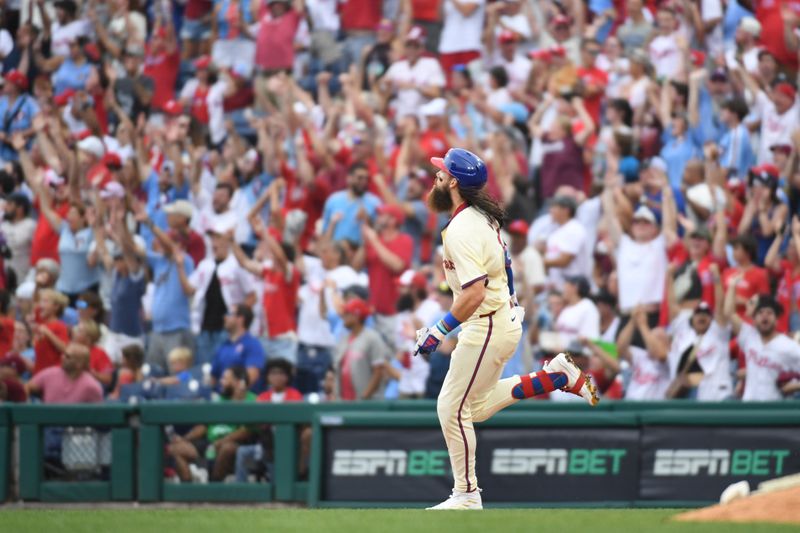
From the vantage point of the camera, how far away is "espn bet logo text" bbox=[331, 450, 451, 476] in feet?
38.7

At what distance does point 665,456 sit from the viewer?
452 inches

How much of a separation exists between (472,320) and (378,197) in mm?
6824

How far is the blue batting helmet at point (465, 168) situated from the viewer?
859 centimetres

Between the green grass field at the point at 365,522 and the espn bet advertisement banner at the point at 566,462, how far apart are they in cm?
263

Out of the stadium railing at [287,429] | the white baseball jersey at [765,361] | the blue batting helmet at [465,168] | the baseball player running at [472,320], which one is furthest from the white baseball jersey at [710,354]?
the blue batting helmet at [465,168]

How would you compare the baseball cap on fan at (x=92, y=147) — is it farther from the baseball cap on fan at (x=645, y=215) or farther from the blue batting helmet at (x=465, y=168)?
the blue batting helmet at (x=465, y=168)

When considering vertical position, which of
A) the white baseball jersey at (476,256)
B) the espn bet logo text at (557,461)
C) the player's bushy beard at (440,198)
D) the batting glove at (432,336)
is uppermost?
the player's bushy beard at (440,198)

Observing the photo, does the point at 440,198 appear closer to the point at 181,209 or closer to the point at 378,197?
the point at 378,197

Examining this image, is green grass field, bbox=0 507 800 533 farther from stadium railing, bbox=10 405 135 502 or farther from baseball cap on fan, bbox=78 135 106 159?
baseball cap on fan, bbox=78 135 106 159

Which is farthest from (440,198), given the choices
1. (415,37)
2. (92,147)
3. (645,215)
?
(92,147)

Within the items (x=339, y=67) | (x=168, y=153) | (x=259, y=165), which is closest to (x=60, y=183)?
(x=168, y=153)

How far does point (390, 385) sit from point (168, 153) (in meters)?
4.78

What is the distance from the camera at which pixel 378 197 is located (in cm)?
1536

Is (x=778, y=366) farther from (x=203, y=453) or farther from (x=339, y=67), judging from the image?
(x=339, y=67)
